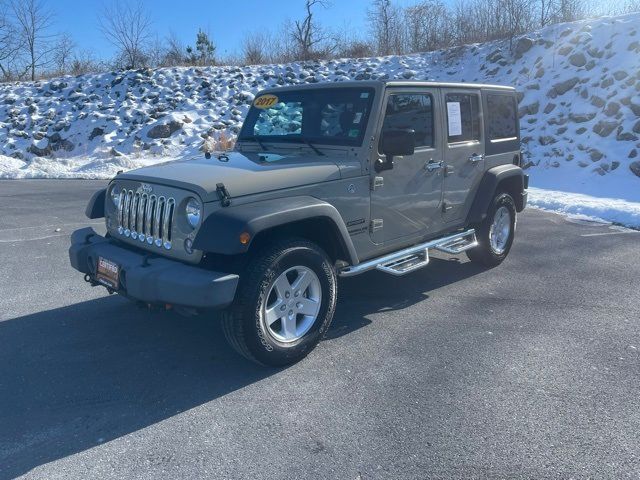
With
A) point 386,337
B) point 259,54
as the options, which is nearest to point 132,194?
point 386,337

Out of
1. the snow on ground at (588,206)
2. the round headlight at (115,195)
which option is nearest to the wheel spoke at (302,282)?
the round headlight at (115,195)

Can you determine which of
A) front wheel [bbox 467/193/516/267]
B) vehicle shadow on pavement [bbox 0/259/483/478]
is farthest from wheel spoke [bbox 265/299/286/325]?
front wheel [bbox 467/193/516/267]

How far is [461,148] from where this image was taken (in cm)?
579

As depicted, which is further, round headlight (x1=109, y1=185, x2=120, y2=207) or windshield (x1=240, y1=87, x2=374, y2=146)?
windshield (x1=240, y1=87, x2=374, y2=146)

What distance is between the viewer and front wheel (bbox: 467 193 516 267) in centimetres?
635

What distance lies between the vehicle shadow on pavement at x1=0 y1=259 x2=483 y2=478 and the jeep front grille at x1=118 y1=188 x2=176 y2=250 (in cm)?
87

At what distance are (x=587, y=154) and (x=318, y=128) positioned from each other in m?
10.1

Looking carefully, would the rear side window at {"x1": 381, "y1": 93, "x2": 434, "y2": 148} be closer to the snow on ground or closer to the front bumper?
the front bumper

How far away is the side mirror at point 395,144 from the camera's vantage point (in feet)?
15.0

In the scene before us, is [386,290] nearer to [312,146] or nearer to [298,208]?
[312,146]

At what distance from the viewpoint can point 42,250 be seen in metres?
7.23

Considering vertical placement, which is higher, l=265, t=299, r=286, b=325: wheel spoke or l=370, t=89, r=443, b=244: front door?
l=370, t=89, r=443, b=244: front door

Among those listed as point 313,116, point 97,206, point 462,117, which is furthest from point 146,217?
point 462,117

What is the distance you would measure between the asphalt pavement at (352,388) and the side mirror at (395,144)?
1379mm
